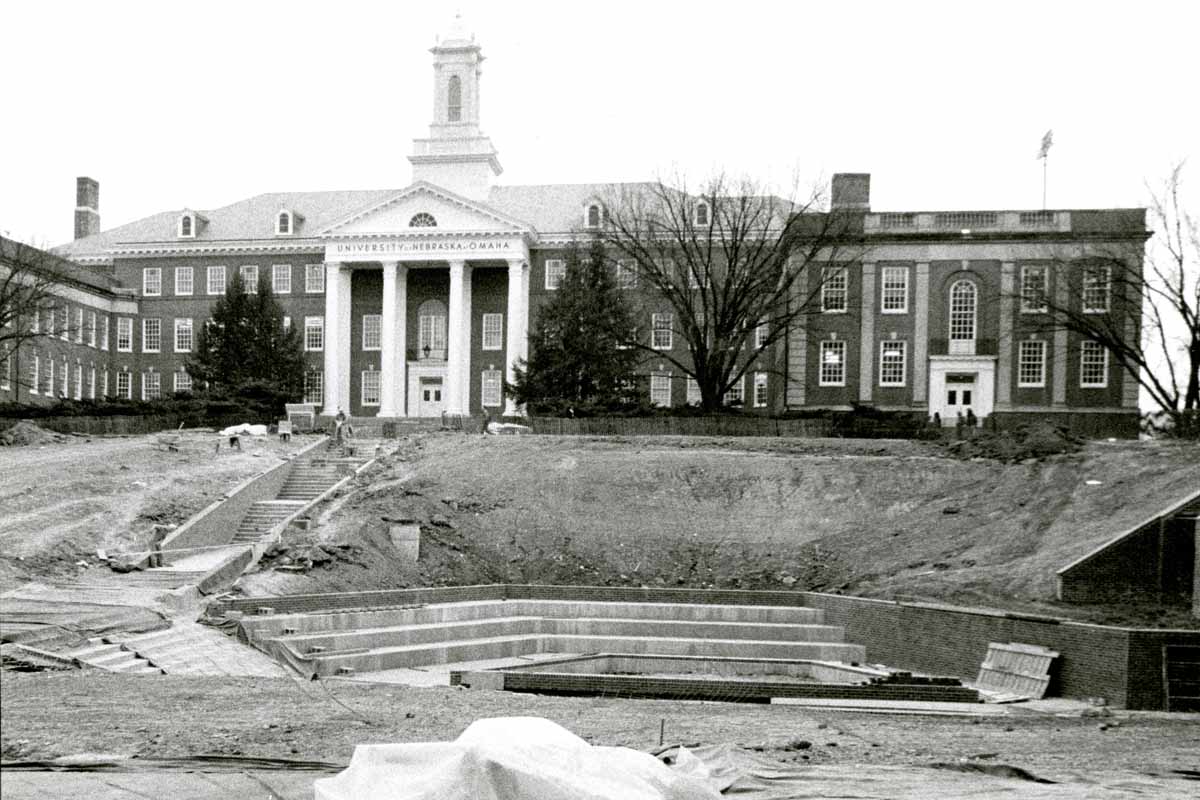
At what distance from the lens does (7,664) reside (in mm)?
14602

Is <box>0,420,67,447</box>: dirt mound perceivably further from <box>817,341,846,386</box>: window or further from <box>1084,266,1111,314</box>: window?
<box>1084,266,1111,314</box>: window

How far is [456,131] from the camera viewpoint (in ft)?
203

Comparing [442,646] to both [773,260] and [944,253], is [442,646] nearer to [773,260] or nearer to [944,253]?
[773,260]

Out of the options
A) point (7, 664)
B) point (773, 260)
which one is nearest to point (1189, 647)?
point (7, 664)

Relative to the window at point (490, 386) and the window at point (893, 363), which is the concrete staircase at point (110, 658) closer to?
the window at point (490, 386)

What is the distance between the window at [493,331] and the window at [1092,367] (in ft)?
93.2

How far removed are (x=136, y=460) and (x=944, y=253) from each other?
1459 inches

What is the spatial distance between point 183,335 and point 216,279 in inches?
147

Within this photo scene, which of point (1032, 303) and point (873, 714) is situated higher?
point (1032, 303)

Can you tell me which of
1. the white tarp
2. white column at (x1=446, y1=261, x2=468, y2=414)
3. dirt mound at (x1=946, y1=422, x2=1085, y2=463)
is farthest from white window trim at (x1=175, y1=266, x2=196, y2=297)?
the white tarp

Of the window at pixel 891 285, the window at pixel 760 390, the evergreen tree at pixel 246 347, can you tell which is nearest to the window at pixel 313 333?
the evergreen tree at pixel 246 347

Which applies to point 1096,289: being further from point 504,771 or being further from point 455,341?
point 504,771

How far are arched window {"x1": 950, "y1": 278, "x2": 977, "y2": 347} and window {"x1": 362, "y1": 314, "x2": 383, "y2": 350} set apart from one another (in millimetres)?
29463

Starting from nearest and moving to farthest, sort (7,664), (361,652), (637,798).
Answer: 1. (637,798)
2. (7,664)
3. (361,652)
